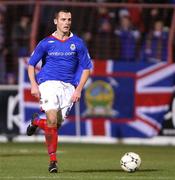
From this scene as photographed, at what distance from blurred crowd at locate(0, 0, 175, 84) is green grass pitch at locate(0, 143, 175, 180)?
227 centimetres

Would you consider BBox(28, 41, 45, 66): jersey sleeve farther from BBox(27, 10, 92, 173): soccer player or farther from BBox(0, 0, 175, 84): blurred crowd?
BBox(0, 0, 175, 84): blurred crowd

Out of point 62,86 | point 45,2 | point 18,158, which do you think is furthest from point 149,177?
point 45,2

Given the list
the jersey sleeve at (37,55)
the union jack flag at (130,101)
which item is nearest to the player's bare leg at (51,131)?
the jersey sleeve at (37,55)

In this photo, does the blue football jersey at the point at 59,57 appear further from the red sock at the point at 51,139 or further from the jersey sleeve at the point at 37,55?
the red sock at the point at 51,139

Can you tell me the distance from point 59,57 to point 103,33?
8.14 metres

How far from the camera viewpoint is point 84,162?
44.5 feet

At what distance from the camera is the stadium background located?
19.2 m

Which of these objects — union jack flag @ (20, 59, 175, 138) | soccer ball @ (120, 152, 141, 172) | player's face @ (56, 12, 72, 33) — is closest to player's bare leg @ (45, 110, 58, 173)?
soccer ball @ (120, 152, 141, 172)

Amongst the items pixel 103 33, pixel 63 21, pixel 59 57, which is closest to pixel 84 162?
pixel 59 57

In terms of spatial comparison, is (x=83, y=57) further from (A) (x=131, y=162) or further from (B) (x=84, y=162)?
(B) (x=84, y=162)

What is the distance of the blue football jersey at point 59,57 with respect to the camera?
11.5 metres

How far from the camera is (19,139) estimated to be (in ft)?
64.6

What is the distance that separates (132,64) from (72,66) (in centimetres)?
770

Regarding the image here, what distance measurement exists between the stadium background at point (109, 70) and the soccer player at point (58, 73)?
7625 mm
